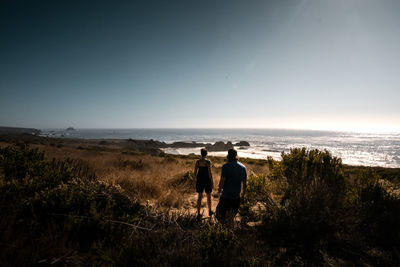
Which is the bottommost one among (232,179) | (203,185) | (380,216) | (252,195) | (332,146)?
(332,146)

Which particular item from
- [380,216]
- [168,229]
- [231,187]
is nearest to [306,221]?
[231,187]

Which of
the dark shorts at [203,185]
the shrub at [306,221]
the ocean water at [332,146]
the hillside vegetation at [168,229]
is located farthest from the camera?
the ocean water at [332,146]

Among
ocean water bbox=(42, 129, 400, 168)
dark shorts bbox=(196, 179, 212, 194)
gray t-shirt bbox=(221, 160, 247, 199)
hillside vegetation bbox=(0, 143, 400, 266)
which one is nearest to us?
hillside vegetation bbox=(0, 143, 400, 266)

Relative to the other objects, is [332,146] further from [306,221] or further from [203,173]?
[306,221]

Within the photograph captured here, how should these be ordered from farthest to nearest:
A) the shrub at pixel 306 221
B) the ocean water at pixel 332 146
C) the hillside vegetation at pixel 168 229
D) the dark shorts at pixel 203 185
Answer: the ocean water at pixel 332 146, the dark shorts at pixel 203 185, the shrub at pixel 306 221, the hillside vegetation at pixel 168 229

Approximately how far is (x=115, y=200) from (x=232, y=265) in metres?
2.51

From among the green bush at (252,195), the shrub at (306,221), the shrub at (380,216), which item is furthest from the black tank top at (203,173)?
the shrub at (380,216)

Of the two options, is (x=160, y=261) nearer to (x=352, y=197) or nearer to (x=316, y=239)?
(x=316, y=239)

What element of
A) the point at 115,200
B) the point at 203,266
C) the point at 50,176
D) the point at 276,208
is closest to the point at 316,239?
the point at 276,208

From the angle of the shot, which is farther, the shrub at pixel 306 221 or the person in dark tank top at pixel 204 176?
the person in dark tank top at pixel 204 176

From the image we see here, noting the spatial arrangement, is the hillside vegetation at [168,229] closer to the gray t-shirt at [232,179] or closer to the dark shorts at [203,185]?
the gray t-shirt at [232,179]

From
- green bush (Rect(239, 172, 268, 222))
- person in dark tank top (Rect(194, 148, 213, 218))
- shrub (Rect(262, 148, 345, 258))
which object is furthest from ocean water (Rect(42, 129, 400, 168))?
shrub (Rect(262, 148, 345, 258))

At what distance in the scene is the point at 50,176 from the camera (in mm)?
3926

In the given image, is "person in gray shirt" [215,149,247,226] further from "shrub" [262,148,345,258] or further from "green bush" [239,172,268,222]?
"green bush" [239,172,268,222]
